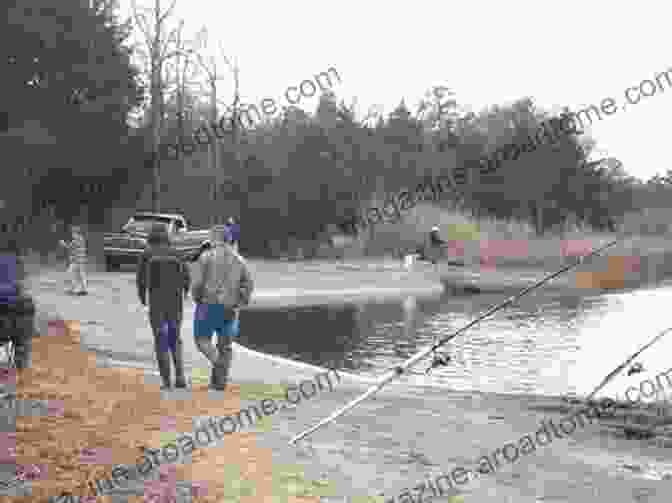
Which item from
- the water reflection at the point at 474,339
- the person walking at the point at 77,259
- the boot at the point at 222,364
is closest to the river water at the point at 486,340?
the water reflection at the point at 474,339

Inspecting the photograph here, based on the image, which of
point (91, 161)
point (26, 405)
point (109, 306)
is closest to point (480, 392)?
point (26, 405)

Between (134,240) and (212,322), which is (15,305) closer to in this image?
(212,322)

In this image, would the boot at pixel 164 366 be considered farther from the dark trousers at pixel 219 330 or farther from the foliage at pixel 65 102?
the foliage at pixel 65 102

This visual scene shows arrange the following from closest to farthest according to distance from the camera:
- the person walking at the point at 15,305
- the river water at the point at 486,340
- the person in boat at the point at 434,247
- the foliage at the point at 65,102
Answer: the person walking at the point at 15,305 → the river water at the point at 486,340 → the foliage at the point at 65,102 → the person in boat at the point at 434,247

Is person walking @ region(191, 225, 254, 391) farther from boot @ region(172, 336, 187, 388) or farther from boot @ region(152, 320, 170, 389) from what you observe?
boot @ region(152, 320, 170, 389)

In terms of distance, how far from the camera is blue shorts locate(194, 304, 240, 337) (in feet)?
32.7

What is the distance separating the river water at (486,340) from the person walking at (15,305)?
21.6 feet

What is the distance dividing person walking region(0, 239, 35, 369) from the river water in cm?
658

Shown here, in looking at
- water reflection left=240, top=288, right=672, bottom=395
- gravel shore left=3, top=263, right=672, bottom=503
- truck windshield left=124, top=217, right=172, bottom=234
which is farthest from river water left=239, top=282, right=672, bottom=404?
→ truck windshield left=124, top=217, right=172, bottom=234

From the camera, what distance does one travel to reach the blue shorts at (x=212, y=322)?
392 inches

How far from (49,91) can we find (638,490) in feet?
91.5

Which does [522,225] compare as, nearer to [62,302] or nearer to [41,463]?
[62,302]

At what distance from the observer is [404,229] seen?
1703 inches

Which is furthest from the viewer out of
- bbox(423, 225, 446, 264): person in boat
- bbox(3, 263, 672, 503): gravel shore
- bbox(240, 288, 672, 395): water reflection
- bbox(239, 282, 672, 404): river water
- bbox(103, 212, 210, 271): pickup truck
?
bbox(423, 225, 446, 264): person in boat
